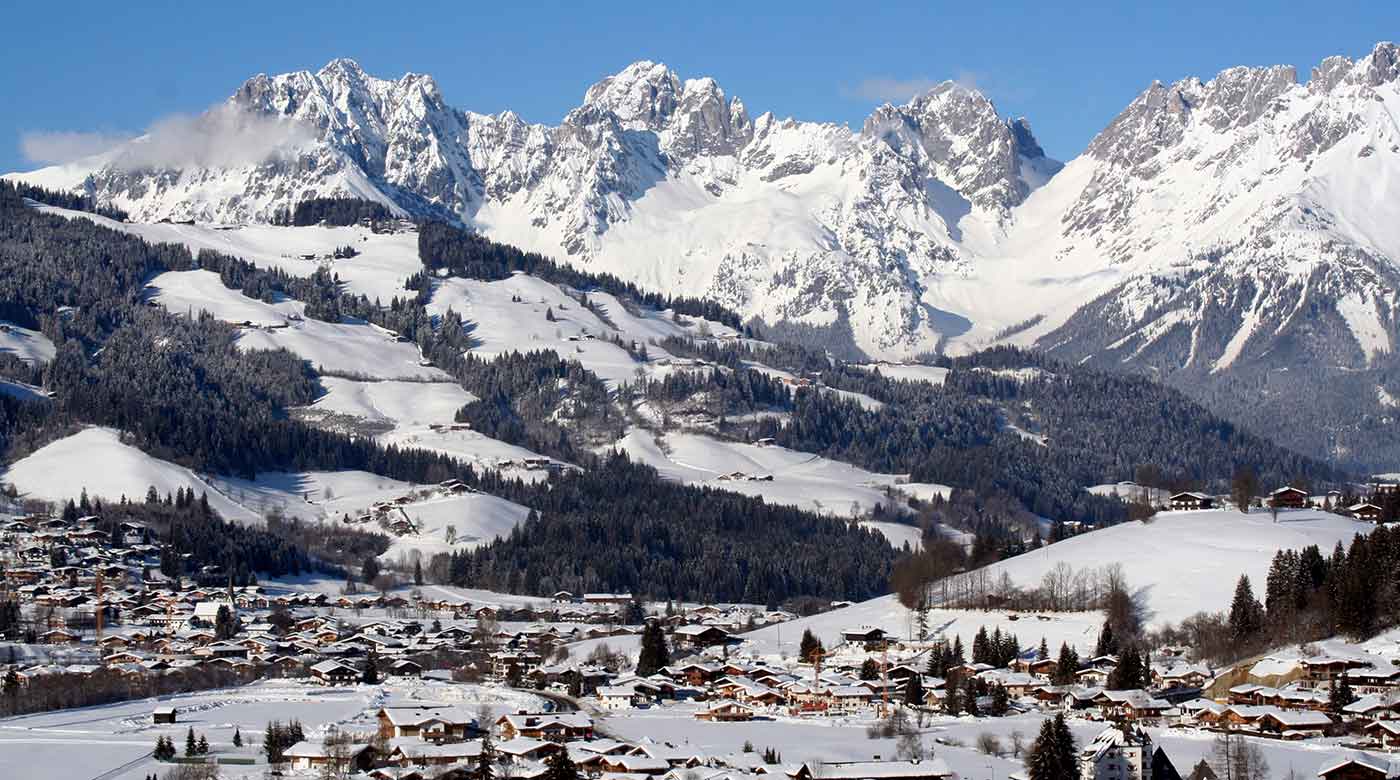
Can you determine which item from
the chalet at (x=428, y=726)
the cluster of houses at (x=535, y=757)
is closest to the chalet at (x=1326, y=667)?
the cluster of houses at (x=535, y=757)

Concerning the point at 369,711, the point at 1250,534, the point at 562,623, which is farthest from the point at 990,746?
the point at 562,623

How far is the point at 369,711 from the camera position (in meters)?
108

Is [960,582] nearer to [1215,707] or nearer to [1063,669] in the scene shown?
[1063,669]

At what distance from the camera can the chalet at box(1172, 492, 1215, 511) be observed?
16750cm

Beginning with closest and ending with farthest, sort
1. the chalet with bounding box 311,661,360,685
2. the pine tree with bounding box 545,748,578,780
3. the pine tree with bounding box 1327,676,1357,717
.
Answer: the pine tree with bounding box 545,748,578,780 < the pine tree with bounding box 1327,676,1357,717 < the chalet with bounding box 311,661,360,685

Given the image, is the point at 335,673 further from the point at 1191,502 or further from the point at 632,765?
the point at 1191,502

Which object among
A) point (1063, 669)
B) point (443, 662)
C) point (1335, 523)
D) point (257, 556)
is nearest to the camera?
point (1063, 669)

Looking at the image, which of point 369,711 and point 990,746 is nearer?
point 990,746

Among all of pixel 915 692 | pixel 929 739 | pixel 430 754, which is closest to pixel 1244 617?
pixel 915 692

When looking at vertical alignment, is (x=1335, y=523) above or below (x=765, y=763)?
above

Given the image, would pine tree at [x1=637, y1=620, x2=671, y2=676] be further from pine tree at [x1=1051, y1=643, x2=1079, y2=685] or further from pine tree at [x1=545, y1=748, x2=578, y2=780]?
pine tree at [x1=545, y1=748, x2=578, y2=780]

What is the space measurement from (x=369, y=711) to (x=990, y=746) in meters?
28.9

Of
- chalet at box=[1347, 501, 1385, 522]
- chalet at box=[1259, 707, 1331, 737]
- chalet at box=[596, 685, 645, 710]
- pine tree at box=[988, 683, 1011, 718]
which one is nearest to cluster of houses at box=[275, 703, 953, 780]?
chalet at box=[596, 685, 645, 710]

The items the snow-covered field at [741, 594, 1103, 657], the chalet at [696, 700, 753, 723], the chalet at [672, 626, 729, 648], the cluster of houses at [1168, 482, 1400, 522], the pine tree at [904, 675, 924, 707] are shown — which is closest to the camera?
the chalet at [696, 700, 753, 723]
